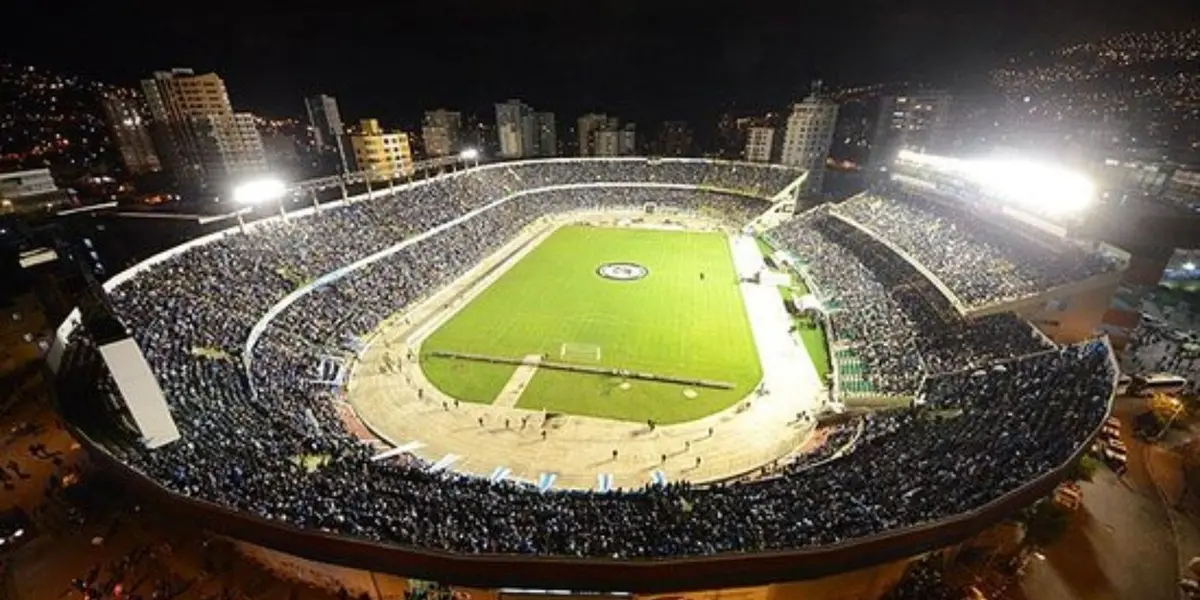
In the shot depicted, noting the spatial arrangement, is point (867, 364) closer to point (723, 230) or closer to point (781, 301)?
point (781, 301)

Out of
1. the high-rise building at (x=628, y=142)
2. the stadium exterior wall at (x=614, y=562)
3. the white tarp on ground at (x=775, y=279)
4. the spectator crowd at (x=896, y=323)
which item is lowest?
the white tarp on ground at (x=775, y=279)

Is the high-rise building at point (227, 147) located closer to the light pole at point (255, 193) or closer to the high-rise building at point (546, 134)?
the light pole at point (255, 193)

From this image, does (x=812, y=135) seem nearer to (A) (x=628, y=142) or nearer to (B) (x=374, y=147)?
(A) (x=628, y=142)

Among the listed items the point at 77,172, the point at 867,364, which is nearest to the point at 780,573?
the point at 867,364

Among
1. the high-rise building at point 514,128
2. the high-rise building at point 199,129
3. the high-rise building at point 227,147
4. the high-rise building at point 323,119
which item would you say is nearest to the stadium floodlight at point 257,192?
the high-rise building at point 227,147

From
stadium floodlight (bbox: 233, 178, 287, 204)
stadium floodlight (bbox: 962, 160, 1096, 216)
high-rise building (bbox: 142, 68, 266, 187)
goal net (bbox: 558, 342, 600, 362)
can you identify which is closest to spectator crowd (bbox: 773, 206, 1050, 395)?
stadium floodlight (bbox: 962, 160, 1096, 216)

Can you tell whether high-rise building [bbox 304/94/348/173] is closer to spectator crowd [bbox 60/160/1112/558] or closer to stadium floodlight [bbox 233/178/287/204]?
stadium floodlight [bbox 233/178/287/204]
